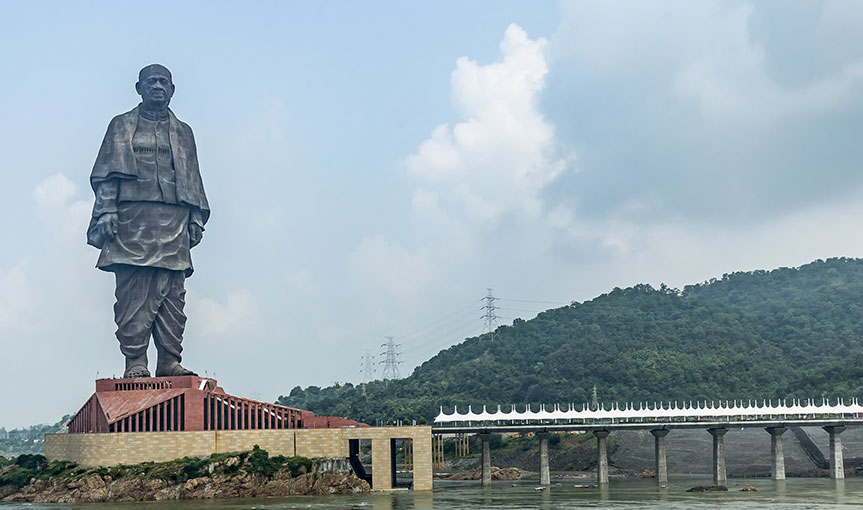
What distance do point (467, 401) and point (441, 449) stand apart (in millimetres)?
36442

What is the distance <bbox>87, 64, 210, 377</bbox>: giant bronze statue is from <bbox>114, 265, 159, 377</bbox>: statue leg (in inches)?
4.6

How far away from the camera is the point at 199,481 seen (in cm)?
9919

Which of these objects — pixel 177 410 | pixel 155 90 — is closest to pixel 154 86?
pixel 155 90

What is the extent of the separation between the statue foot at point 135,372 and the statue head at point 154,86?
31.0 m

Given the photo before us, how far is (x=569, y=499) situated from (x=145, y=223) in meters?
58.9

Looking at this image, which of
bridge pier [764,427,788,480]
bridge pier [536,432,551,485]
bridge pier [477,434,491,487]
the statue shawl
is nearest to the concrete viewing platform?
bridge pier [477,434,491,487]

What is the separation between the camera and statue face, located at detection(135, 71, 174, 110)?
11825 centimetres

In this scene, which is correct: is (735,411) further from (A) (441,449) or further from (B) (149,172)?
(B) (149,172)

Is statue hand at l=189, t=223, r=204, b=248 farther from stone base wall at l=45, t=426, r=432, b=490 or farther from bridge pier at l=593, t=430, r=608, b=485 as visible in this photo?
bridge pier at l=593, t=430, r=608, b=485

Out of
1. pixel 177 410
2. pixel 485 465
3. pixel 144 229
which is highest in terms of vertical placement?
pixel 144 229

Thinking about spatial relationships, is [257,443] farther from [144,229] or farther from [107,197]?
[107,197]

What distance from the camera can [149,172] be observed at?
388 feet

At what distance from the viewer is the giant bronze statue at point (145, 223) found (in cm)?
11644

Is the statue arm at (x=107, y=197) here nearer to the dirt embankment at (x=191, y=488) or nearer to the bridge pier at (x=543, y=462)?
the dirt embankment at (x=191, y=488)
